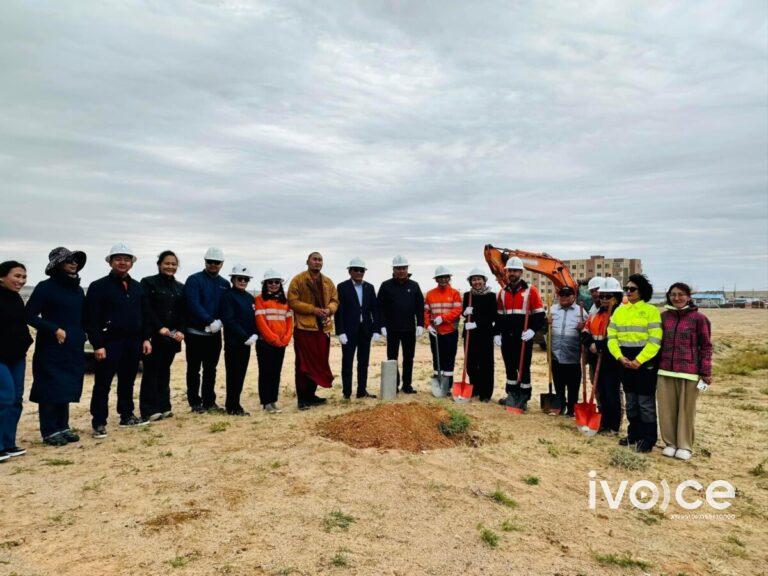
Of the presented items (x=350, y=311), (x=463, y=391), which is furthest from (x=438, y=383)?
(x=350, y=311)

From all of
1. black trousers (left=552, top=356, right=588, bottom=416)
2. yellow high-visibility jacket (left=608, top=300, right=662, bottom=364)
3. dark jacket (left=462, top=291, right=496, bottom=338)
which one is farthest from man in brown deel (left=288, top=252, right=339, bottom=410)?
yellow high-visibility jacket (left=608, top=300, right=662, bottom=364)

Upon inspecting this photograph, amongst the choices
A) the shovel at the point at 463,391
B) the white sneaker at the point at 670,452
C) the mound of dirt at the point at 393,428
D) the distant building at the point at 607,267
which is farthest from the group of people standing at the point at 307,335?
the distant building at the point at 607,267

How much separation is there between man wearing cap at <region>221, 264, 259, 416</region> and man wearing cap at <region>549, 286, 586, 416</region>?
13.7ft

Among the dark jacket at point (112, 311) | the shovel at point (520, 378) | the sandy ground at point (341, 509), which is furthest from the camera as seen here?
the shovel at point (520, 378)

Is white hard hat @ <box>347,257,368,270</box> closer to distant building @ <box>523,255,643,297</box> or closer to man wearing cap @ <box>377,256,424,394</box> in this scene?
man wearing cap @ <box>377,256,424,394</box>

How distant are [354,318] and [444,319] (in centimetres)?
148

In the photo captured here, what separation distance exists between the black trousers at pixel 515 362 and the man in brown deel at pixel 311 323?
268cm

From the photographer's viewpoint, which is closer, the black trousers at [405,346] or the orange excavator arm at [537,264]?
the black trousers at [405,346]

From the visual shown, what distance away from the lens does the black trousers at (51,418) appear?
571 cm

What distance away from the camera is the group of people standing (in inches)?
219

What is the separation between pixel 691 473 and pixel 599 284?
2.54m

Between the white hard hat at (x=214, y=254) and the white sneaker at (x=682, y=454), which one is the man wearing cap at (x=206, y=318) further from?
the white sneaker at (x=682, y=454)

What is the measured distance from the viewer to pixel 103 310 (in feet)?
19.6

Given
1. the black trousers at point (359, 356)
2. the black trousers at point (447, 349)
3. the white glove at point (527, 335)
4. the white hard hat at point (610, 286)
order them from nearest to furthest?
1. the white hard hat at point (610, 286)
2. the white glove at point (527, 335)
3. the black trousers at point (359, 356)
4. the black trousers at point (447, 349)
